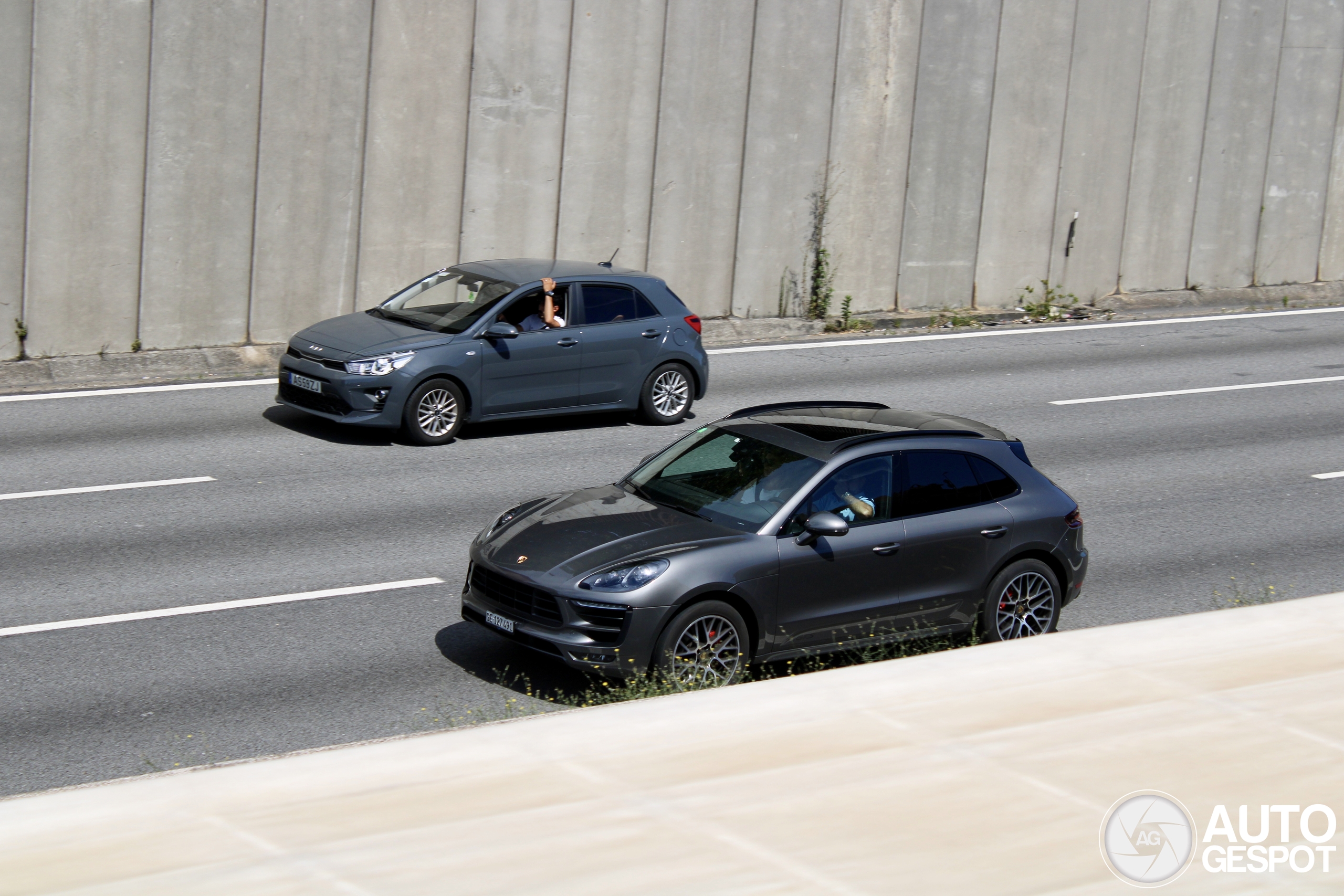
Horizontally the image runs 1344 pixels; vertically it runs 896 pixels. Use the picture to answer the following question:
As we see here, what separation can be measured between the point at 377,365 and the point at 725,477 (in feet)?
17.8

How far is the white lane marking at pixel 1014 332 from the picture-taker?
62.7 feet

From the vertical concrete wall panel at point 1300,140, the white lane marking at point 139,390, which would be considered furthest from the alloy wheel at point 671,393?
the vertical concrete wall panel at point 1300,140

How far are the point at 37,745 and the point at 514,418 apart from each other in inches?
296

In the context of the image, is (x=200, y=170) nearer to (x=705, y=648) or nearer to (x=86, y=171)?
(x=86, y=171)

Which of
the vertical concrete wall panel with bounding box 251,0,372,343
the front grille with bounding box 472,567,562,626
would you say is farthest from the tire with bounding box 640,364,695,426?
the front grille with bounding box 472,567,562,626

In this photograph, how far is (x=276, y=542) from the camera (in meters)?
10.5

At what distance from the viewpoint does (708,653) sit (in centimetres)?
796

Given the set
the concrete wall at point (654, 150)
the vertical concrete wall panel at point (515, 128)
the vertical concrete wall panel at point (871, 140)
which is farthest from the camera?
the vertical concrete wall panel at point (871, 140)

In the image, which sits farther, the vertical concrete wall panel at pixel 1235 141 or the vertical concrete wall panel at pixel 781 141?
the vertical concrete wall panel at pixel 1235 141

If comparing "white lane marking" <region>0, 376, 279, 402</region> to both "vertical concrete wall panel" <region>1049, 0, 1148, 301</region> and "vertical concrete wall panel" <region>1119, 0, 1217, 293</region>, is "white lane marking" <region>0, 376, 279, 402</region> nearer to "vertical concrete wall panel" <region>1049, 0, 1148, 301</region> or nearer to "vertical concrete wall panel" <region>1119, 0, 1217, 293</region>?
"vertical concrete wall panel" <region>1049, 0, 1148, 301</region>

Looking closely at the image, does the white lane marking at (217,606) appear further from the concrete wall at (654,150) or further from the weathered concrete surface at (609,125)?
the weathered concrete surface at (609,125)

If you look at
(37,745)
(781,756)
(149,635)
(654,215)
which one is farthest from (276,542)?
(654,215)

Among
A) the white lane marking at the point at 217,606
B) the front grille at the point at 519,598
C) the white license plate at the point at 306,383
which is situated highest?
the white license plate at the point at 306,383

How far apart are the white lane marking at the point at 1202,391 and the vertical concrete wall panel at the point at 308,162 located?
8803mm
